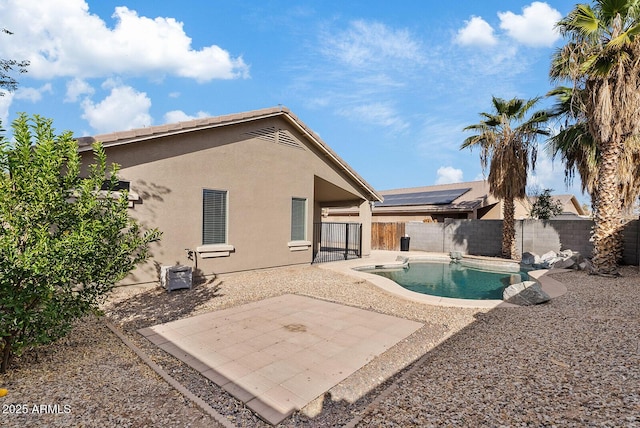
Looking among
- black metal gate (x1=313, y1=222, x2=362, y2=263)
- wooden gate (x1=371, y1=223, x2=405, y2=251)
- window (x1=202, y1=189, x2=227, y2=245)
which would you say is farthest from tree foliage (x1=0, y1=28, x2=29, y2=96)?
wooden gate (x1=371, y1=223, x2=405, y2=251)

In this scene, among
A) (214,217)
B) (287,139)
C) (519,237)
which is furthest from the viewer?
(519,237)

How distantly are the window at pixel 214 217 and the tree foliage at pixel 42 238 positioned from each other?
608 cm

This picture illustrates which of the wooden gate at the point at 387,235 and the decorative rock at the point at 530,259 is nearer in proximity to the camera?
the decorative rock at the point at 530,259

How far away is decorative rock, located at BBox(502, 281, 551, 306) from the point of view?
7820 millimetres

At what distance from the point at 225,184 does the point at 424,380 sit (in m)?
8.74

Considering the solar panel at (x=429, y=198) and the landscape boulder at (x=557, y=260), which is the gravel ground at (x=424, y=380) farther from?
the solar panel at (x=429, y=198)

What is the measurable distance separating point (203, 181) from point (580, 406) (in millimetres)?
10014

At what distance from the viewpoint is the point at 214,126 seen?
10312 millimetres

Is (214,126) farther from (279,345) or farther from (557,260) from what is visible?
(557,260)

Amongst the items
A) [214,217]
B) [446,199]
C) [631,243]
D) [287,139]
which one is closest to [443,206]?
[446,199]

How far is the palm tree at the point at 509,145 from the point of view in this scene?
15648mm

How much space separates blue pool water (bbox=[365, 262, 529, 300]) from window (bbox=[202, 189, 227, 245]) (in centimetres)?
685

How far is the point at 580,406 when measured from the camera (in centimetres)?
335

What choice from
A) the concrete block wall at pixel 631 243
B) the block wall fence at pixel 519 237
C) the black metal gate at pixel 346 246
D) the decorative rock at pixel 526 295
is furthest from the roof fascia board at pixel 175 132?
the concrete block wall at pixel 631 243
